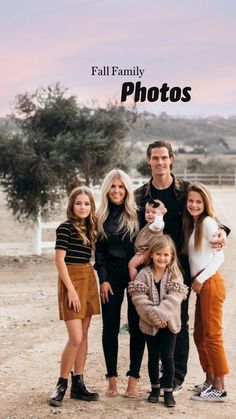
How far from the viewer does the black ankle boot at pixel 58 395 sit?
5.56 m

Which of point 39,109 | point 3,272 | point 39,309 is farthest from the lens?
point 39,109

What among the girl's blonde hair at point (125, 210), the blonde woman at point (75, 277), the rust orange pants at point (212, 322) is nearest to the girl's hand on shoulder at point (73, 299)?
the blonde woman at point (75, 277)

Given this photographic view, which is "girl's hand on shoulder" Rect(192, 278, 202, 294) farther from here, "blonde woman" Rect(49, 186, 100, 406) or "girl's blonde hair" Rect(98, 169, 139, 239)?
"blonde woman" Rect(49, 186, 100, 406)

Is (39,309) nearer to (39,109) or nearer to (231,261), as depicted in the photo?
(231,261)

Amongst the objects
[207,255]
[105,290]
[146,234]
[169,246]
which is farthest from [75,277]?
[207,255]

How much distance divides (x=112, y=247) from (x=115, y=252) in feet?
0.14

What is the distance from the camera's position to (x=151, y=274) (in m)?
5.54

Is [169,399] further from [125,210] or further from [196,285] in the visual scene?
[125,210]

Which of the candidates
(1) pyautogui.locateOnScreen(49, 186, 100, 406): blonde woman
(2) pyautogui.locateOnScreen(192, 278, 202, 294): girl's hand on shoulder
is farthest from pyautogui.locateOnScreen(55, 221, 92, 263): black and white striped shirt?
(2) pyautogui.locateOnScreen(192, 278, 202, 294): girl's hand on shoulder

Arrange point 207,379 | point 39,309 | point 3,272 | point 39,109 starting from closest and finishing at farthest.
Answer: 1. point 207,379
2. point 39,309
3. point 3,272
4. point 39,109

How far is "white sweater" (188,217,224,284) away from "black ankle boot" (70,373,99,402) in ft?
3.88

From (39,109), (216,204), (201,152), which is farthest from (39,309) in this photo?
(201,152)

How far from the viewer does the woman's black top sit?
558 centimetres

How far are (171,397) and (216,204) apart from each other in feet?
70.0
